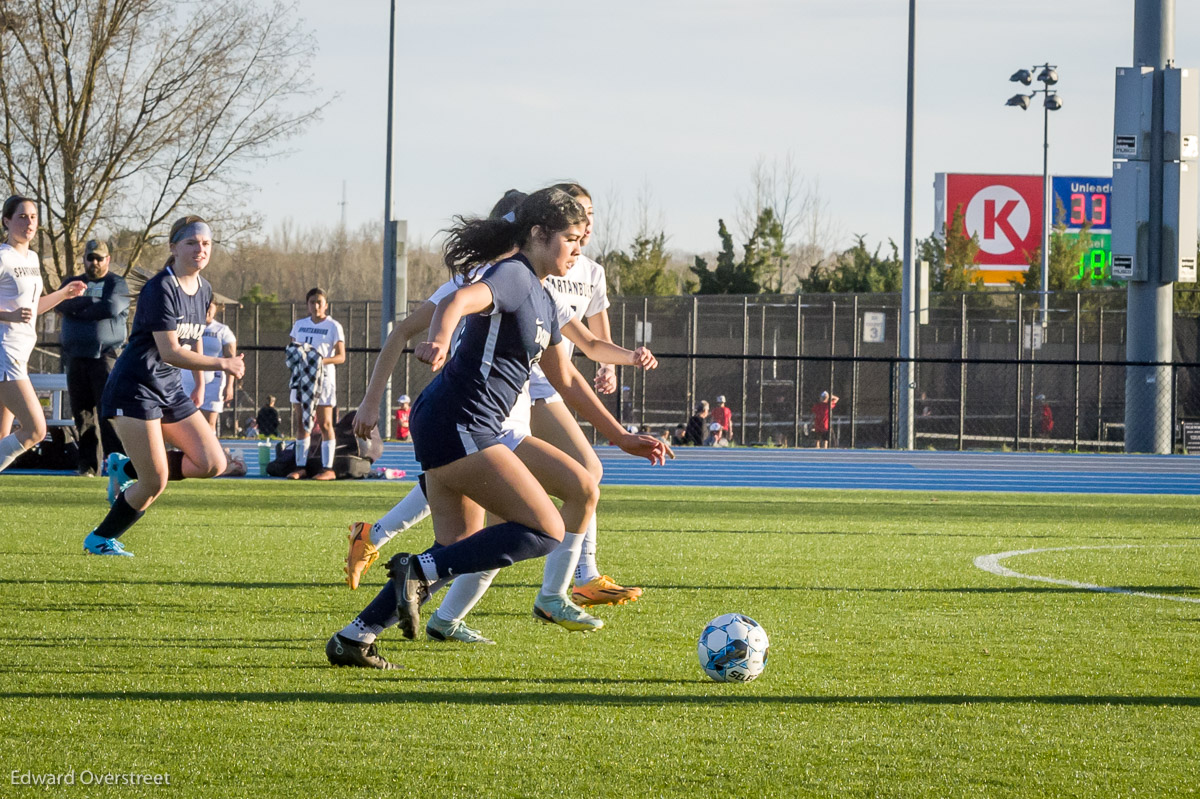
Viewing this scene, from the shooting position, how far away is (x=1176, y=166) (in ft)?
68.7

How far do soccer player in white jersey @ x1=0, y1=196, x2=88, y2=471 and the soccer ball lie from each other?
18.4ft

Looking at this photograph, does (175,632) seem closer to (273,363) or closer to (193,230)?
(193,230)

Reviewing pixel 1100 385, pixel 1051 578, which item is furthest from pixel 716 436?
pixel 1051 578

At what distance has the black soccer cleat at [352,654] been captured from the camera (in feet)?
14.8

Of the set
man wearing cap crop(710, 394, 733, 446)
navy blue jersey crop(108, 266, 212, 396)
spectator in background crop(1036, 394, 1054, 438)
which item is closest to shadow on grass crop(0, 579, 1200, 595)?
navy blue jersey crop(108, 266, 212, 396)

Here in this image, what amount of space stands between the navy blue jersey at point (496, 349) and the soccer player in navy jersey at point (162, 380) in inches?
105

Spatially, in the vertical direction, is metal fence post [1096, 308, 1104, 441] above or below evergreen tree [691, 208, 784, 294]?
below

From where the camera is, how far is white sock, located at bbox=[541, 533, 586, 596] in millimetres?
5574

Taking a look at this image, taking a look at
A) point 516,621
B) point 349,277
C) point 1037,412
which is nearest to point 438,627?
point 516,621

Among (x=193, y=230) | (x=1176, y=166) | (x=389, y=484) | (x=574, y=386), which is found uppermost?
(x=1176, y=166)

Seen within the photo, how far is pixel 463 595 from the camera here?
5.19 meters

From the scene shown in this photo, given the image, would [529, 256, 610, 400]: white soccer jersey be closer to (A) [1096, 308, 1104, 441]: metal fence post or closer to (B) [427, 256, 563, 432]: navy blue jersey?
(B) [427, 256, 563, 432]: navy blue jersey

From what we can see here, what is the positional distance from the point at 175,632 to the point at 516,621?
4.57ft

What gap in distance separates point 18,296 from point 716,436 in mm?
17833
